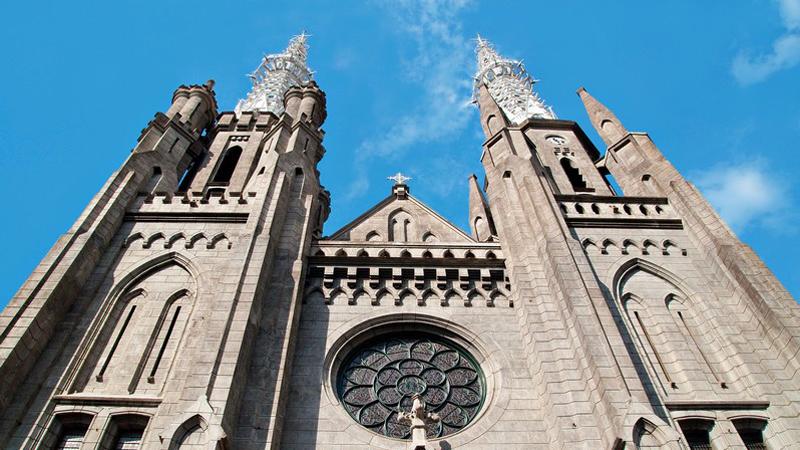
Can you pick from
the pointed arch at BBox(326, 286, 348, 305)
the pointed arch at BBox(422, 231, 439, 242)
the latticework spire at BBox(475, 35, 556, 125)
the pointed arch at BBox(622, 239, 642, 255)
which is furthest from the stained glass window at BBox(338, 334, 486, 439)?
the latticework spire at BBox(475, 35, 556, 125)

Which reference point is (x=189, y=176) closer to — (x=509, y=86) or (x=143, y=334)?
(x=143, y=334)

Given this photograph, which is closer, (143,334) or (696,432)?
(696,432)

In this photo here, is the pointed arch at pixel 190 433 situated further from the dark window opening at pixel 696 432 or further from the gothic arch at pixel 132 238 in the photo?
the dark window opening at pixel 696 432

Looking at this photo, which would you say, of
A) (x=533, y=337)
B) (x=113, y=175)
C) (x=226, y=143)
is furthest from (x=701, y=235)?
(x=226, y=143)

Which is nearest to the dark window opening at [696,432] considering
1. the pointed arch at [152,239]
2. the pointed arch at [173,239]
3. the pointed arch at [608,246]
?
the pointed arch at [608,246]

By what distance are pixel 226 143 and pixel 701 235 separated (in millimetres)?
19131

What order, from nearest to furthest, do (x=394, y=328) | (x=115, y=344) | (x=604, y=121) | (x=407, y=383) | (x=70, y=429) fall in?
(x=70, y=429) → (x=115, y=344) → (x=407, y=383) → (x=394, y=328) → (x=604, y=121)

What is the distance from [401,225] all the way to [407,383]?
7.98 m

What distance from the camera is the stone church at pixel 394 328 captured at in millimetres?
12188

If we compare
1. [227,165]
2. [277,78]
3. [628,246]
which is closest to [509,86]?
[277,78]

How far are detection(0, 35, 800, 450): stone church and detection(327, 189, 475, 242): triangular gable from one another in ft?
0.37

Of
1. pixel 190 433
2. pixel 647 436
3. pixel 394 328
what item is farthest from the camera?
pixel 394 328

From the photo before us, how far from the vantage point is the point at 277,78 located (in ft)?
129

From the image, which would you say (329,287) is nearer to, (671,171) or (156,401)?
(156,401)
